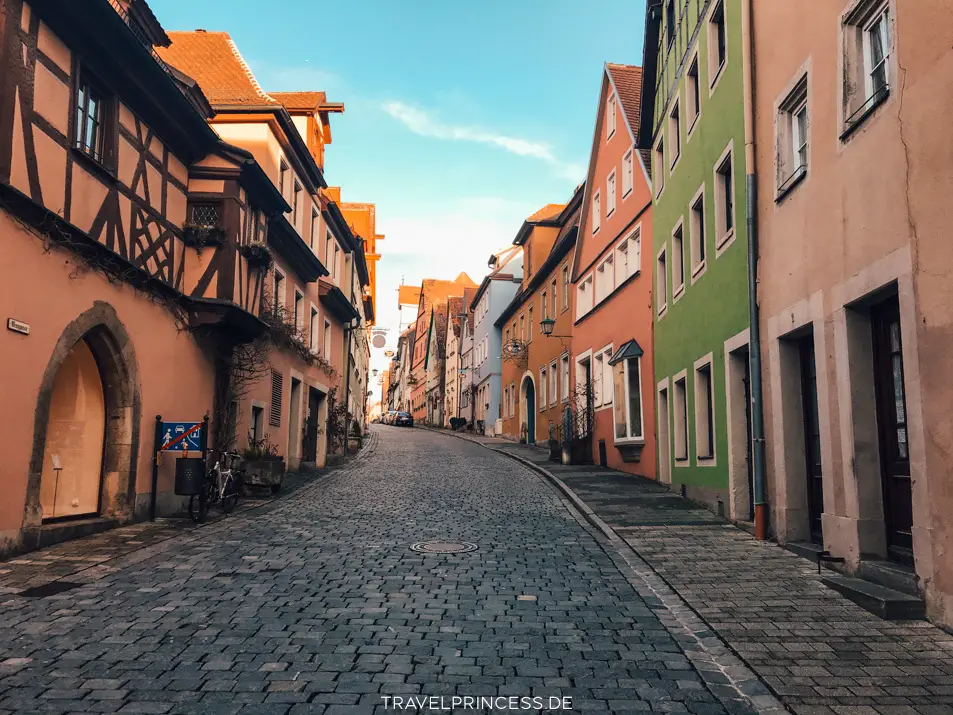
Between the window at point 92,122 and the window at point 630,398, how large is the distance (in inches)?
501

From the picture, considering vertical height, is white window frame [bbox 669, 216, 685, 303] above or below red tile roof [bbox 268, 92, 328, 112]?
below

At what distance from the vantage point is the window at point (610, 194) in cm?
2269

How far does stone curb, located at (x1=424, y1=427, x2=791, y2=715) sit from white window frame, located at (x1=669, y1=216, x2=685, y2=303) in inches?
289

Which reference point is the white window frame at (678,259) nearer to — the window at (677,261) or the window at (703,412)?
the window at (677,261)

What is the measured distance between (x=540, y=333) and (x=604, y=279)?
31.7 ft

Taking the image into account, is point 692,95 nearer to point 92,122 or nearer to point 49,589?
point 92,122

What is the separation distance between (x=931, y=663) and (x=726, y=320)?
→ 7.64 metres

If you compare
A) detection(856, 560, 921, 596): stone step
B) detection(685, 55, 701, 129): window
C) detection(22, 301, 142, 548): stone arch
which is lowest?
detection(856, 560, 921, 596): stone step

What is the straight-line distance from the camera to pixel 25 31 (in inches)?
362

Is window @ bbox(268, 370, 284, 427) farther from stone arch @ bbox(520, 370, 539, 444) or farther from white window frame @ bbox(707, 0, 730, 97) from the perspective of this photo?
stone arch @ bbox(520, 370, 539, 444)

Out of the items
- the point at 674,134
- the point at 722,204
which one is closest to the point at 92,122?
the point at 722,204

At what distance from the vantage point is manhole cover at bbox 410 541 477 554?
9.66 metres

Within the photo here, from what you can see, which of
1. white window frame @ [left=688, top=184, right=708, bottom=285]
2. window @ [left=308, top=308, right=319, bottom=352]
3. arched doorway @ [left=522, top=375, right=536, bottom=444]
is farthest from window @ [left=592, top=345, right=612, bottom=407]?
arched doorway @ [left=522, top=375, right=536, bottom=444]

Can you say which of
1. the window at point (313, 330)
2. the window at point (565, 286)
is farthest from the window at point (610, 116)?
the window at point (313, 330)
